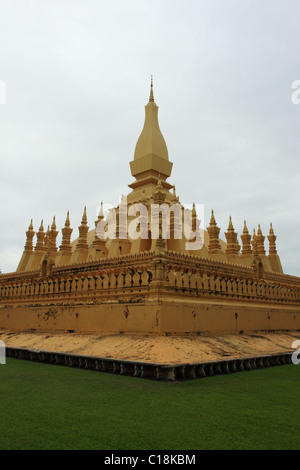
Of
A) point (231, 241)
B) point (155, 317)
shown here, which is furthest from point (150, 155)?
point (155, 317)

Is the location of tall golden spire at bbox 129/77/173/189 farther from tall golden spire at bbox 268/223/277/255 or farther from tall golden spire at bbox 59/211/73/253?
tall golden spire at bbox 268/223/277/255

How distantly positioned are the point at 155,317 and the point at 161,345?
981mm

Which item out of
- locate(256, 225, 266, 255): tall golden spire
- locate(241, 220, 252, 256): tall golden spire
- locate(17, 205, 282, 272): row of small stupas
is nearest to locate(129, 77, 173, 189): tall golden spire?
locate(17, 205, 282, 272): row of small stupas

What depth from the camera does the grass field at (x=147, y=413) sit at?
3.51m

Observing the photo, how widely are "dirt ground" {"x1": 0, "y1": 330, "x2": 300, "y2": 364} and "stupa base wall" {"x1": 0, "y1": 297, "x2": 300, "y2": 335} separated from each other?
309 mm

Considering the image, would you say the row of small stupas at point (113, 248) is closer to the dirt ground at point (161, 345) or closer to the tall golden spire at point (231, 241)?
the tall golden spire at point (231, 241)

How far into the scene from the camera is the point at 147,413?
177 inches

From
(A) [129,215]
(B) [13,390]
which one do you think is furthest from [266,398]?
(A) [129,215]

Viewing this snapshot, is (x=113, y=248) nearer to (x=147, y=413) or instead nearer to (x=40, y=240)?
(x=40, y=240)

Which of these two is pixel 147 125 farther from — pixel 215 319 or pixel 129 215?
pixel 215 319

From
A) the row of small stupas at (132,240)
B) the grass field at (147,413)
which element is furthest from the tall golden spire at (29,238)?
the grass field at (147,413)

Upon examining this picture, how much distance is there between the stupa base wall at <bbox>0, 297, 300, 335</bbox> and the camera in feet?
30.0

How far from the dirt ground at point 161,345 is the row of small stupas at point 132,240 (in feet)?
22.2

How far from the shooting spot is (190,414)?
174 inches
